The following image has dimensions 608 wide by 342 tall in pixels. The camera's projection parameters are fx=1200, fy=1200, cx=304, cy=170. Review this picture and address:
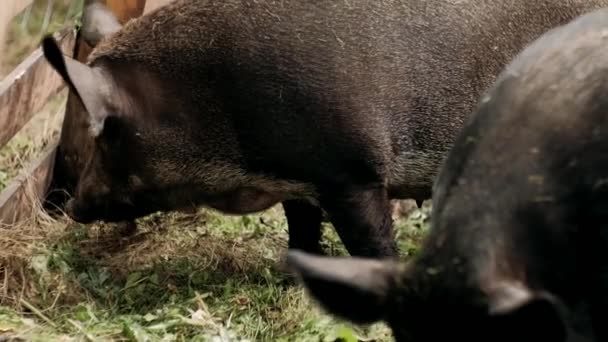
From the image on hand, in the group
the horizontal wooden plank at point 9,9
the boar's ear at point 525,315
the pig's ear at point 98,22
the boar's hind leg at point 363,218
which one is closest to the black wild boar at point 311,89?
the boar's hind leg at point 363,218

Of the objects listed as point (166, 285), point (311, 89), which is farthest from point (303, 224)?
point (311, 89)

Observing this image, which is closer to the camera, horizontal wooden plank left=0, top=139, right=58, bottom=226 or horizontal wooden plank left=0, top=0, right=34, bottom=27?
horizontal wooden plank left=0, top=139, right=58, bottom=226

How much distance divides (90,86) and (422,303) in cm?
234

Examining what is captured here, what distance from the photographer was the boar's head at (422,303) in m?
2.16

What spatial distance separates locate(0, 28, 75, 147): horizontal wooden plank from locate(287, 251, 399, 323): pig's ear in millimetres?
2774

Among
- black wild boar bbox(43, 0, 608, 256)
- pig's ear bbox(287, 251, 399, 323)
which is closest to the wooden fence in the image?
black wild boar bbox(43, 0, 608, 256)

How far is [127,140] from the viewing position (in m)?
4.53

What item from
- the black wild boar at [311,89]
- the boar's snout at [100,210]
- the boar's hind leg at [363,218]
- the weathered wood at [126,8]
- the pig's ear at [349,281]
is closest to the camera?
the pig's ear at [349,281]

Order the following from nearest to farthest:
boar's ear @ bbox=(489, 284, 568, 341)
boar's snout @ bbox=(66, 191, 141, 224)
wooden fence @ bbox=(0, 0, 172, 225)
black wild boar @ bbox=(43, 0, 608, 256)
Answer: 1. boar's ear @ bbox=(489, 284, 568, 341)
2. black wild boar @ bbox=(43, 0, 608, 256)
3. boar's snout @ bbox=(66, 191, 141, 224)
4. wooden fence @ bbox=(0, 0, 172, 225)

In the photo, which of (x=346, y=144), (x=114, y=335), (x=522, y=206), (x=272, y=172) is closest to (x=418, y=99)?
(x=346, y=144)

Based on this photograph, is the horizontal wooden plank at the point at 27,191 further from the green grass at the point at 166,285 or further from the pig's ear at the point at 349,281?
the pig's ear at the point at 349,281

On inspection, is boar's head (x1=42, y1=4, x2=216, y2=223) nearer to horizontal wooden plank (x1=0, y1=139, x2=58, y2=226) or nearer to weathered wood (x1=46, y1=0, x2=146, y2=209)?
horizontal wooden plank (x1=0, y1=139, x2=58, y2=226)

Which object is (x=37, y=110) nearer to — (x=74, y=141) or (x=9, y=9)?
(x=74, y=141)

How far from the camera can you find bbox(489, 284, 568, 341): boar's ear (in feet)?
6.98
